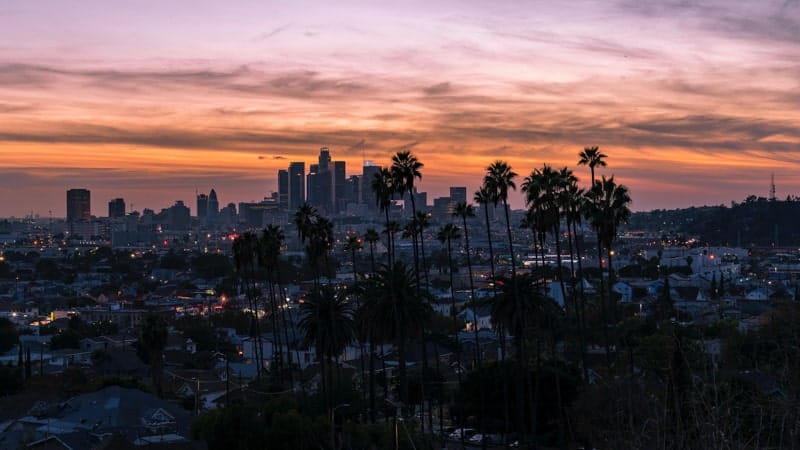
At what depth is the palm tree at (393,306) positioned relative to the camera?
106 ft

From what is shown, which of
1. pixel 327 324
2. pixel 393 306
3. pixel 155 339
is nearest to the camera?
pixel 393 306

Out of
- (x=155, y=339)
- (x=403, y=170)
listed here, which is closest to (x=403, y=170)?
(x=403, y=170)

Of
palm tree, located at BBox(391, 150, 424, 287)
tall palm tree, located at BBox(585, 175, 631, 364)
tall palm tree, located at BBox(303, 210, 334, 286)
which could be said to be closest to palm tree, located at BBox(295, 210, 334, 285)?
tall palm tree, located at BBox(303, 210, 334, 286)

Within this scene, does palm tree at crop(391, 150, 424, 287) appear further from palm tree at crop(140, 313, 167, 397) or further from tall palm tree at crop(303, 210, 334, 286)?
palm tree at crop(140, 313, 167, 397)

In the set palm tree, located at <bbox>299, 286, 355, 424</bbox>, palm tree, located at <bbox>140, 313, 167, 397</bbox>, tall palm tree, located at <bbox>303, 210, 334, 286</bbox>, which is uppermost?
tall palm tree, located at <bbox>303, 210, 334, 286</bbox>

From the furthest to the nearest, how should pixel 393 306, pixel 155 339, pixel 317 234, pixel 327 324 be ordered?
pixel 317 234 → pixel 155 339 → pixel 327 324 → pixel 393 306

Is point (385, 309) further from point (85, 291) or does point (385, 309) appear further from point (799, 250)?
point (799, 250)

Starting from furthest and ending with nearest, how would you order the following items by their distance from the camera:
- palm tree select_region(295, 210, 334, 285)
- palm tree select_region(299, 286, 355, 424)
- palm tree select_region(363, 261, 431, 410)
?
palm tree select_region(295, 210, 334, 285), palm tree select_region(299, 286, 355, 424), palm tree select_region(363, 261, 431, 410)

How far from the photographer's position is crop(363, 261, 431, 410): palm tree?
32.3 meters

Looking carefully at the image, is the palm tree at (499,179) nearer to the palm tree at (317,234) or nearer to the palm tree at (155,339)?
the palm tree at (317,234)

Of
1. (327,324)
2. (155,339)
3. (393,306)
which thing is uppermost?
Answer: (393,306)

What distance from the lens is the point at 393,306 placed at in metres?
32.3

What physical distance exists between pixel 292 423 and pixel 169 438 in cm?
624

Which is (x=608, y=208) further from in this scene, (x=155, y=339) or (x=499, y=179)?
(x=155, y=339)
